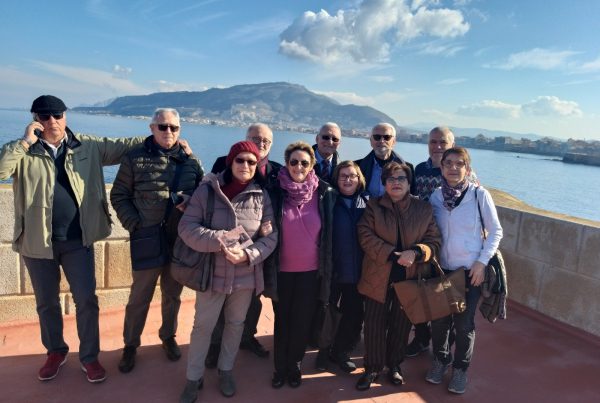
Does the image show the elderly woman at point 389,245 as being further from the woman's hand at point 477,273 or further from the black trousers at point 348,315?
the woman's hand at point 477,273

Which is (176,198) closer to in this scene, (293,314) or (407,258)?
(293,314)

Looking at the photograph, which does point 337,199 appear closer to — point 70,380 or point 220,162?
point 220,162

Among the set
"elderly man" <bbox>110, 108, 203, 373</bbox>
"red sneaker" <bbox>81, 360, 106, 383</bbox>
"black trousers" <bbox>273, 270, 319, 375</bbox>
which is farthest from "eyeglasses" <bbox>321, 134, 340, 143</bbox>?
"red sneaker" <bbox>81, 360, 106, 383</bbox>

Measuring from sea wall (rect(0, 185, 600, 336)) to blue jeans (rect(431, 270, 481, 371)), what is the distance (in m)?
1.47

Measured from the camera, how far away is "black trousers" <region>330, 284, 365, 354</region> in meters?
2.87

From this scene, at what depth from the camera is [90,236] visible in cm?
259

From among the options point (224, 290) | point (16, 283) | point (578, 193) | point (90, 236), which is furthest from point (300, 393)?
point (578, 193)

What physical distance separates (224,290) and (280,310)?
0.47m

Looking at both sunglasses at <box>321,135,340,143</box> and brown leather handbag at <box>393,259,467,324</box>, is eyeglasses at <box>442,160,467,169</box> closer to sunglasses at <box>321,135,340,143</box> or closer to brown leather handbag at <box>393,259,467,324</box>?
brown leather handbag at <box>393,259,467,324</box>

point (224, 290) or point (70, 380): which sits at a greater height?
point (224, 290)

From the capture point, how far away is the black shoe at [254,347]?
310 cm

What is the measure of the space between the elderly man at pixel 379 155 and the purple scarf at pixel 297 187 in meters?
0.70

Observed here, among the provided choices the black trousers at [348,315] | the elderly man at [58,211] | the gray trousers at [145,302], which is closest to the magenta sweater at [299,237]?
the black trousers at [348,315]

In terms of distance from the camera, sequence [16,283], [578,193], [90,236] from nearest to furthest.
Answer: [90,236], [16,283], [578,193]
